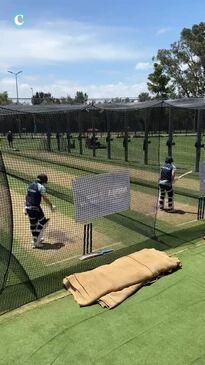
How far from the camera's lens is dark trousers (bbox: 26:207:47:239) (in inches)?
342

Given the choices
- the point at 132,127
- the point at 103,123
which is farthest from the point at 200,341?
the point at 103,123

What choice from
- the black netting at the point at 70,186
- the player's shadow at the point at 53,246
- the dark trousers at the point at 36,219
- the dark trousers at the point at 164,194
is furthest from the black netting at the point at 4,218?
the dark trousers at the point at 164,194

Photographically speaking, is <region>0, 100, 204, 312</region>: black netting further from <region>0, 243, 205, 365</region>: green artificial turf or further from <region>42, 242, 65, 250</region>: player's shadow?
<region>0, 243, 205, 365</region>: green artificial turf

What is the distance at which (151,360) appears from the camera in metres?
5.24

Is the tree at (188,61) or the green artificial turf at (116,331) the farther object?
the tree at (188,61)

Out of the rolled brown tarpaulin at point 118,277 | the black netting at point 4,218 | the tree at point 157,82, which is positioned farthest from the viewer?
the tree at point 157,82

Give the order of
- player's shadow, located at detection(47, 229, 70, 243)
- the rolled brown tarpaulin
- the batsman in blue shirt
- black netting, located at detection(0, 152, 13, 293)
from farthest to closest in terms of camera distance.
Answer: player's shadow, located at detection(47, 229, 70, 243)
the batsman in blue shirt
black netting, located at detection(0, 152, 13, 293)
the rolled brown tarpaulin

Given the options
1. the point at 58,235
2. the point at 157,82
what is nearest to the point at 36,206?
the point at 58,235

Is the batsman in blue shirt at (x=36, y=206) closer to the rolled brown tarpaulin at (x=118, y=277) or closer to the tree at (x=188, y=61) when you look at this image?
the rolled brown tarpaulin at (x=118, y=277)

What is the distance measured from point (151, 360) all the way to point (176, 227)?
5349 millimetres

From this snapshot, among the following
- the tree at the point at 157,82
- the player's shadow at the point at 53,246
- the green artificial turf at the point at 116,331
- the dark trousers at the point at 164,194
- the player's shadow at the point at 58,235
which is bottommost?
the green artificial turf at the point at 116,331

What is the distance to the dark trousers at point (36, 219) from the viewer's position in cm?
870

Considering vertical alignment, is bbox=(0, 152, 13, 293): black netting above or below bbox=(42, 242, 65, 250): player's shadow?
above

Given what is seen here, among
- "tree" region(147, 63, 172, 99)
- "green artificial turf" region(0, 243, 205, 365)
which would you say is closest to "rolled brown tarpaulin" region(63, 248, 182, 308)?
"green artificial turf" region(0, 243, 205, 365)
